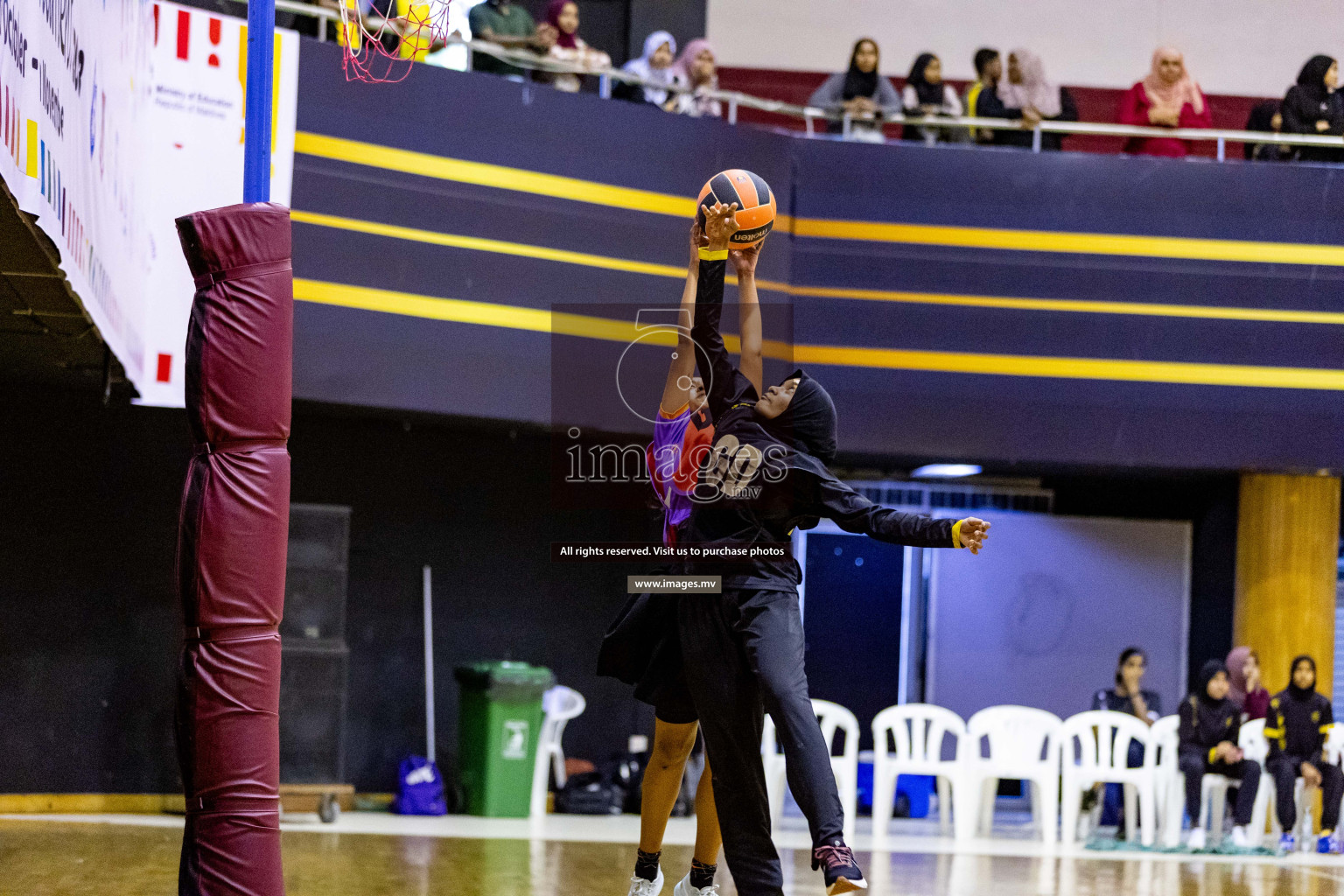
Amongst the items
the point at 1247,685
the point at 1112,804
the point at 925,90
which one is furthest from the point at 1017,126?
the point at 1112,804

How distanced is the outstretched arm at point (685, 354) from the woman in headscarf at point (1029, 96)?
6825mm

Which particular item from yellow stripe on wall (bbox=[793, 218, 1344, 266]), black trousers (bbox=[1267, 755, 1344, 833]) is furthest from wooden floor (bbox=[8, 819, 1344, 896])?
yellow stripe on wall (bbox=[793, 218, 1344, 266])

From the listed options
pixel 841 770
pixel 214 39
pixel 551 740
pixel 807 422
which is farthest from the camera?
pixel 551 740

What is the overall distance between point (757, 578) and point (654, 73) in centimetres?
674

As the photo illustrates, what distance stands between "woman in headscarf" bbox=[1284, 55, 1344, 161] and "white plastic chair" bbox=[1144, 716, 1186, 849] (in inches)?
169

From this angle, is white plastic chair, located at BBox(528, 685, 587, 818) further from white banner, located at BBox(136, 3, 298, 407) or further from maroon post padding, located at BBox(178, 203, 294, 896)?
maroon post padding, located at BBox(178, 203, 294, 896)

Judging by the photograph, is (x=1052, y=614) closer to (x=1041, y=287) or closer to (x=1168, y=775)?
(x=1168, y=775)

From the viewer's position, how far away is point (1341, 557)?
1191 cm

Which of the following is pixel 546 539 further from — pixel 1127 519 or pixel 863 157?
pixel 1127 519

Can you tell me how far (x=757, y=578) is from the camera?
180 inches

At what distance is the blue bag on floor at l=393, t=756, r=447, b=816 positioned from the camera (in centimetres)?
1009

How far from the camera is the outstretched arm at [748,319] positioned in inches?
191

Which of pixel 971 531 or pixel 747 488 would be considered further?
pixel 747 488

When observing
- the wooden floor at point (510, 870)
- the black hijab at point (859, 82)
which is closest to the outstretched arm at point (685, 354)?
the wooden floor at point (510, 870)
